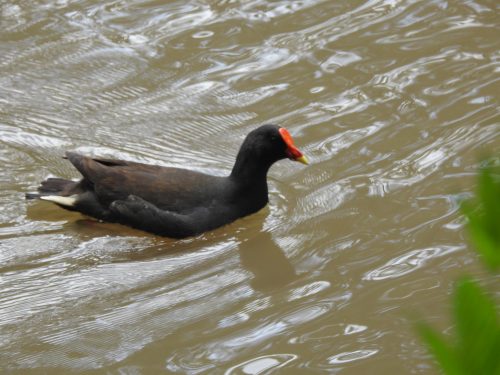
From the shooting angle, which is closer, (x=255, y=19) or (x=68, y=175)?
(x=68, y=175)

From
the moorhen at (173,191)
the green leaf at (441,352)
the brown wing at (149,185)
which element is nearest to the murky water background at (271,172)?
the moorhen at (173,191)

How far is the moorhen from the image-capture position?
5.27 meters

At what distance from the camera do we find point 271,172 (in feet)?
19.8

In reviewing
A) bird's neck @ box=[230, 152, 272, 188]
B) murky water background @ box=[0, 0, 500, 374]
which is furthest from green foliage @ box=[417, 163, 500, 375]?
bird's neck @ box=[230, 152, 272, 188]

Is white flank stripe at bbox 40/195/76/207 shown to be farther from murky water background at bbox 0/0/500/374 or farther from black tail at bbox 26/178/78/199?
murky water background at bbox 0/0/500/374

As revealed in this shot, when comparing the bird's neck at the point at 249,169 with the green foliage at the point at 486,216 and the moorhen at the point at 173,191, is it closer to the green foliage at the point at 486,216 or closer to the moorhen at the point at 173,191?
the moorhen at the point at 173,191

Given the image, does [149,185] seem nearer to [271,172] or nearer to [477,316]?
[271,172]

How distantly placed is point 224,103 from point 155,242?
1.79m

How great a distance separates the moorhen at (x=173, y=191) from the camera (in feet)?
17.3

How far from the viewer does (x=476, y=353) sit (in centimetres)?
52

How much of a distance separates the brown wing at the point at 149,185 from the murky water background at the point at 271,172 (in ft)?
0.83

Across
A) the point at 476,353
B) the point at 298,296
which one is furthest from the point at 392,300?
the point at 476,353

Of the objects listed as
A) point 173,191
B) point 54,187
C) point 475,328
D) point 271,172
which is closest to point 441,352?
point 475,328

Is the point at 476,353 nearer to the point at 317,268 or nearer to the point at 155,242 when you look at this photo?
the point at 317,268
